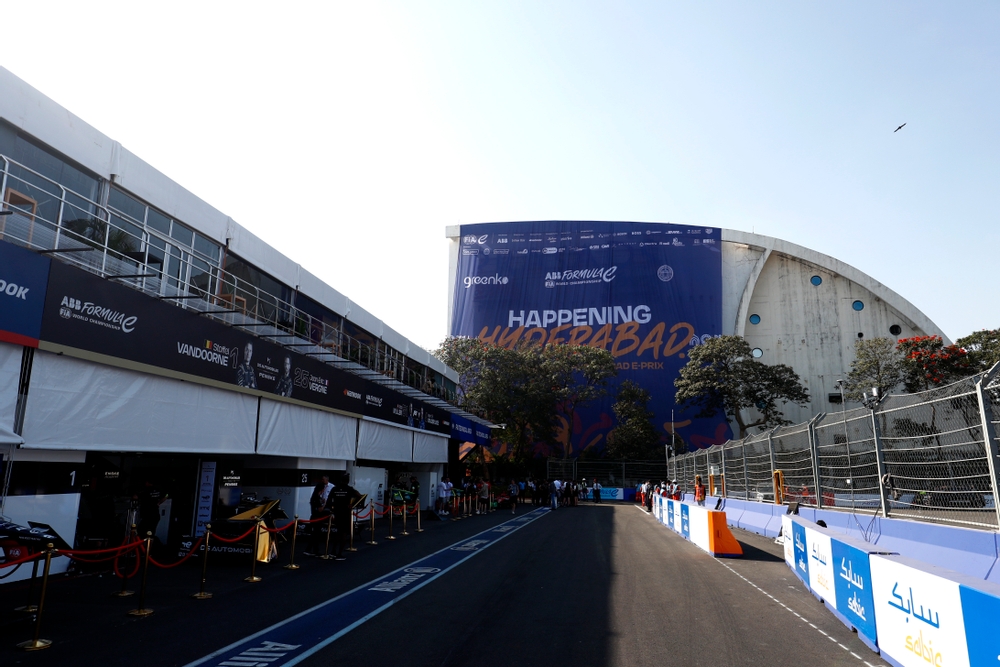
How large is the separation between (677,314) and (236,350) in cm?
5399

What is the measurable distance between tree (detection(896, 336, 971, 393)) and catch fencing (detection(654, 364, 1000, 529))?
34.4 metres

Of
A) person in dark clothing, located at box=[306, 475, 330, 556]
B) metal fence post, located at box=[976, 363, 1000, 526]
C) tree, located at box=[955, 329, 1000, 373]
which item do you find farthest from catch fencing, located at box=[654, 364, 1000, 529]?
tree, located at box=[955, 329, 1000, 373]

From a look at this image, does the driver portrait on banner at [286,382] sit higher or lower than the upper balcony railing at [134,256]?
lower

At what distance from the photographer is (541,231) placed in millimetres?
67750

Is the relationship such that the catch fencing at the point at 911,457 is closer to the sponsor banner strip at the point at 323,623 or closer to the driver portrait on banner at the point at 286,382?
the sponsor banner strip at the point at 323,623

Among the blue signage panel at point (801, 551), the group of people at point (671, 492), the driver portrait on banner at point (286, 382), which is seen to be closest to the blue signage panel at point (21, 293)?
the driver portrait on banner at point (286, 382)

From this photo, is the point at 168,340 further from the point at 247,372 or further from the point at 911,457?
the point at 911,457

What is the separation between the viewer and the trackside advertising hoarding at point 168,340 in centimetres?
959

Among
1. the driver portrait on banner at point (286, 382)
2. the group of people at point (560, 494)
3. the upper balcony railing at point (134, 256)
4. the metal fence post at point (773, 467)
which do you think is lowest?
the group of people at point (560, 494)

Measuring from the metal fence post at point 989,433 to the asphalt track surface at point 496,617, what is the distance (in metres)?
2.24

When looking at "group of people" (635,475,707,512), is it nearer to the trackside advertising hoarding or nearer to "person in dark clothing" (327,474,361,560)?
the trackside advertising hoarding

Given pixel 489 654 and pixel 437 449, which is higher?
pixel 437 449

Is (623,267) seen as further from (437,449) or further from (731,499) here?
(731,499)

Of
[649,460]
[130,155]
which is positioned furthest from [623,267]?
[130,155]
